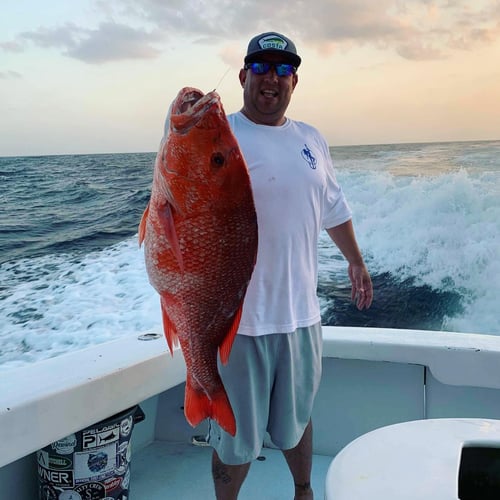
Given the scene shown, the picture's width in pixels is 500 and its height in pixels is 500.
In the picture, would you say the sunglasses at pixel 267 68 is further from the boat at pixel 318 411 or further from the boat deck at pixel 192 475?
→ the boat deck at pixel 192 475

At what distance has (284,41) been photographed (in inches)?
69.6

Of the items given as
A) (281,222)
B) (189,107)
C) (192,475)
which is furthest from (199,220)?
(192,475)

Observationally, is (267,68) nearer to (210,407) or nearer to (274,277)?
(274,277)

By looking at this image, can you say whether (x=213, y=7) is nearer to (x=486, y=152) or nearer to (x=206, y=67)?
(x=206, y=67)

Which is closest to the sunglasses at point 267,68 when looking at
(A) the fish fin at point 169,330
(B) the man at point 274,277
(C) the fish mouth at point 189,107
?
(B) the man at point 274,277

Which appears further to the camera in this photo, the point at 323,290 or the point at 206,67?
the point at 323,290

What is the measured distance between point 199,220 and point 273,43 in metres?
0.82

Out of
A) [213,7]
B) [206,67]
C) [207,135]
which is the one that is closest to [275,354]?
[207,135]

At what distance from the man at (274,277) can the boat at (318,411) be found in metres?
0.37

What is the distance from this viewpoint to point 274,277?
1.75 meters

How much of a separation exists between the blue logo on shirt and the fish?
1.99ft

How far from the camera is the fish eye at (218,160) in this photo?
1213mm

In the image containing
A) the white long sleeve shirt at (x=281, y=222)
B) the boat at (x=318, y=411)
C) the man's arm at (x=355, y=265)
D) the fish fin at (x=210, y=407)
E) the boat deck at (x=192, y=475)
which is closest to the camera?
the boat at (x=318, y=411)

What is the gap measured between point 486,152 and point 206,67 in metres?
13.9
